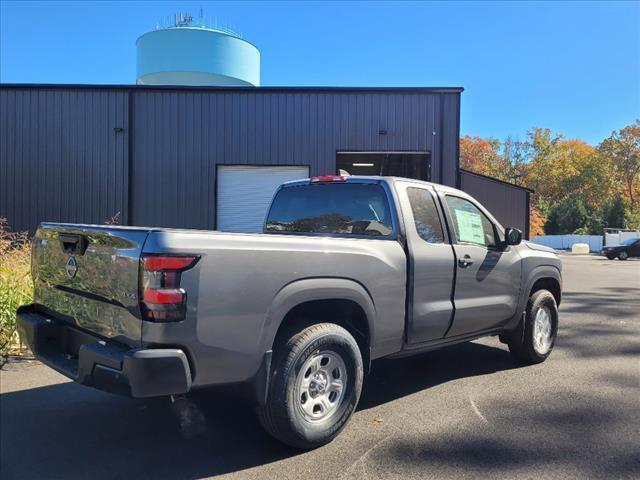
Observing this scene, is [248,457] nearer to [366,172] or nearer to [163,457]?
[163,457]

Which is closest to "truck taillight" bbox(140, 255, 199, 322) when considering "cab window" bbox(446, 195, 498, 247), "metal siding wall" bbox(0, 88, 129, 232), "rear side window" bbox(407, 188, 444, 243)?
"rear side window" bbox(407, 188, 444, 243)

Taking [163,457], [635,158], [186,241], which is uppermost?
[635,158]

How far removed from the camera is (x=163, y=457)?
3660mm

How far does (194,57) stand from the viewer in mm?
26828

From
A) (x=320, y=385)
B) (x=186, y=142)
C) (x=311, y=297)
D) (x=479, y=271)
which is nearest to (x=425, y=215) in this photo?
(x=479, y=271)

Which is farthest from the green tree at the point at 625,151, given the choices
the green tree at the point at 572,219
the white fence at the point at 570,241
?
the white fence at the point at 570,241

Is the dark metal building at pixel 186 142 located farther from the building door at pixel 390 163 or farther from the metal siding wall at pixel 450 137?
the building door at pixel 390 163

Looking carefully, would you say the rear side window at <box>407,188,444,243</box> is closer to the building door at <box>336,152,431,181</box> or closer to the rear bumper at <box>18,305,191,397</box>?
the rear bumper at <box>18,305,191,397</box>

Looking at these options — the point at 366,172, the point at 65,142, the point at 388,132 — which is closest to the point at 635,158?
the point at 366,172

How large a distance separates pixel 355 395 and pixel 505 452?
113 centimetres

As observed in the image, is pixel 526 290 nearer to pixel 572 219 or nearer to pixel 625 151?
pixel 572 219

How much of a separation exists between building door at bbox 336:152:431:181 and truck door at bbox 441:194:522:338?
1232 centimetres

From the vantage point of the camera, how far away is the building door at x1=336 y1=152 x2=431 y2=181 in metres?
18.6

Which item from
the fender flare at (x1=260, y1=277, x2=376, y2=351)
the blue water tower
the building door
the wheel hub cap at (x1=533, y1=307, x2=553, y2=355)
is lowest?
the wheel hub cap at (x1=533, y1=307, x2=553, y2=355)
